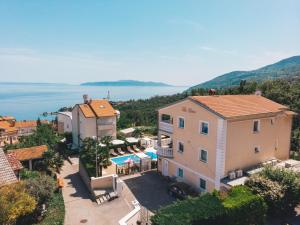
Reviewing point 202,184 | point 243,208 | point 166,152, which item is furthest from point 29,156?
point 243,208

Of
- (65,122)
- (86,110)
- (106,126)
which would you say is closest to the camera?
(86,110)

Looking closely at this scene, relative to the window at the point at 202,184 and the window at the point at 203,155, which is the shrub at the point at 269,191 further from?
the window at the point at 202,184

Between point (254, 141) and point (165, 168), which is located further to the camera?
point (165, 168)

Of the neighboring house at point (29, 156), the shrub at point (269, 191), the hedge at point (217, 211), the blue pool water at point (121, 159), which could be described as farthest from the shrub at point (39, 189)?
the shrub at point (269, 191)

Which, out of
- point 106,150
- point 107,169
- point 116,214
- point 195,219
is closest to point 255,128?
point 195,219

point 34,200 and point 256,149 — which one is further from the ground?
point 256,149

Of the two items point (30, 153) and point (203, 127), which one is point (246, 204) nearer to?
point (203, 127)
